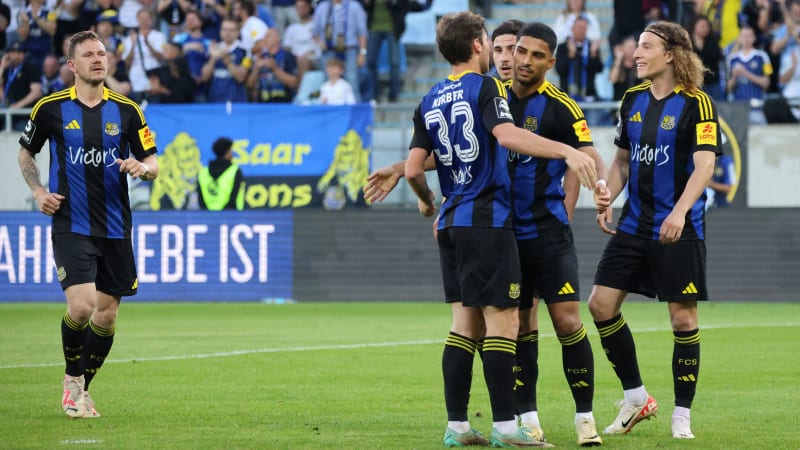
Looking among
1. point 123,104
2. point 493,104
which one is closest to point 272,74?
point 123,104

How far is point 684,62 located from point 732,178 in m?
11.0

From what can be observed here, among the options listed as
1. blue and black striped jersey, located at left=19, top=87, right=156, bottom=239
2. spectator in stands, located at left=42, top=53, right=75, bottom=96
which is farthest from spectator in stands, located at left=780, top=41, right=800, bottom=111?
blue and black striped jersey, located at left=19, top=87, right=156, bottom=239

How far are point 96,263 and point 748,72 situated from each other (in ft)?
44.0

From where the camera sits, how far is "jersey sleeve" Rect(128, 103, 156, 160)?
9.11 m

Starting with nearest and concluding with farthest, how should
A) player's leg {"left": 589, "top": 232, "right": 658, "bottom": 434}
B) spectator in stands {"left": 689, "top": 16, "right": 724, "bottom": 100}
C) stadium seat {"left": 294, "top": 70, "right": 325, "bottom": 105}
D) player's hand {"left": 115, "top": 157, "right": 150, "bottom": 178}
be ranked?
1. player's leg {"left": 589, "top": 232, "right": 658, "bottom": 434}
2. player's hand {"left": 115, "top": 157, "right": 150, "bottom": 178}
3. spectator in stands {"left": 689, "top": 16, "right": 724, "bottom": 100}
4. stadium seat {"left": 294, "top": 70, "right": 325, "bottom": 105}

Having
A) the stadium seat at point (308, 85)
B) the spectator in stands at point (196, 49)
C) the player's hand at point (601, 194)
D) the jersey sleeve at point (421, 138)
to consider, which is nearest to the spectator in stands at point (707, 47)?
the stadium seat at point (308, 85)

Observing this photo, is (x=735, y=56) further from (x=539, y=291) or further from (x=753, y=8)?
(x=539, y=291)

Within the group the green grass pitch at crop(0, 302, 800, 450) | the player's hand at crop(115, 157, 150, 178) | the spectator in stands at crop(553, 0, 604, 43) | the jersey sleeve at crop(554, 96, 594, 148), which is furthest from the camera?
the spectator in stands at crop(553, 0, 604, 43)

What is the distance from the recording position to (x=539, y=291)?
7.62m

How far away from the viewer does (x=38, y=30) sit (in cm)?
2312

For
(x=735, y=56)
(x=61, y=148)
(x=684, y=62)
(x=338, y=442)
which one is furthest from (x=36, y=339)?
(x=735, y=56)

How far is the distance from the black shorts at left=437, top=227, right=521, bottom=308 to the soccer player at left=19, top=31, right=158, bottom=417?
254 centimetres

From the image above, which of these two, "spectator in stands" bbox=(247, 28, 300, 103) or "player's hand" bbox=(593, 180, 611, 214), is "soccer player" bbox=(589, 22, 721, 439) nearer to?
"player's hand" bbox=(593, 180, 611, 214)

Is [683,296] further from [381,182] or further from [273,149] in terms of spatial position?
[273,149]
